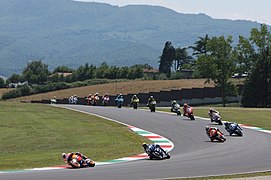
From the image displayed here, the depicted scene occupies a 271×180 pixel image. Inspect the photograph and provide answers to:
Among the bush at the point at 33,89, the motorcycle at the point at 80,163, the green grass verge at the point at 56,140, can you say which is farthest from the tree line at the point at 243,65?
the motorcycle at the point at 80,163

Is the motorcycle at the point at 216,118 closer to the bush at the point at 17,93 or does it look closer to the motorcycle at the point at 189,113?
the motorcycle at the point at 189,113

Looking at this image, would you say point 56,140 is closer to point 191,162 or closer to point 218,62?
point 191,162

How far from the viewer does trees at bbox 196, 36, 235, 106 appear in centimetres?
9500

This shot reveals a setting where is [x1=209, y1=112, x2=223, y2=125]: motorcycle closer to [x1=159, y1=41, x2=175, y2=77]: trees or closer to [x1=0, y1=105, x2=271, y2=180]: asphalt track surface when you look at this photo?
[x1=0, y1=105, x2=271, y2=180]: asphalt track surface

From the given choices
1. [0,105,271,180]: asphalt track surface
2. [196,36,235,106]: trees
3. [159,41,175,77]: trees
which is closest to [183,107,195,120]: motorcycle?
[0,105,271,180]: asphalt track surface

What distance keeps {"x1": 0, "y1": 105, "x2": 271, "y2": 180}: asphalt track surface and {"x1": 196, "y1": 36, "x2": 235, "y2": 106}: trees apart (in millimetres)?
64515

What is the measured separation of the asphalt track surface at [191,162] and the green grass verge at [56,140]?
5.74ft

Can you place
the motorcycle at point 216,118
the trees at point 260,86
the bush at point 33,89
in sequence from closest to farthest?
the motorcycle at point 216,118 < the trees at point 260,86 < the bush at point 33,89

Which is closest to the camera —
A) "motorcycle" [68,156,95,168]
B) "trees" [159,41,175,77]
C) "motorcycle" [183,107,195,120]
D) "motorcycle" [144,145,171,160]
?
"motorcycle" [68,156,95,168]

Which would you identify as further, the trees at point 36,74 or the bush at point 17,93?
the trees at point 36,74

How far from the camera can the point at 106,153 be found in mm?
21000

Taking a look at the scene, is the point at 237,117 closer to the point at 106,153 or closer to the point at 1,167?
the point at 106,153

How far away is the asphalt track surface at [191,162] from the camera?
1563 cm

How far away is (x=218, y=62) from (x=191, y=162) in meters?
79.3
